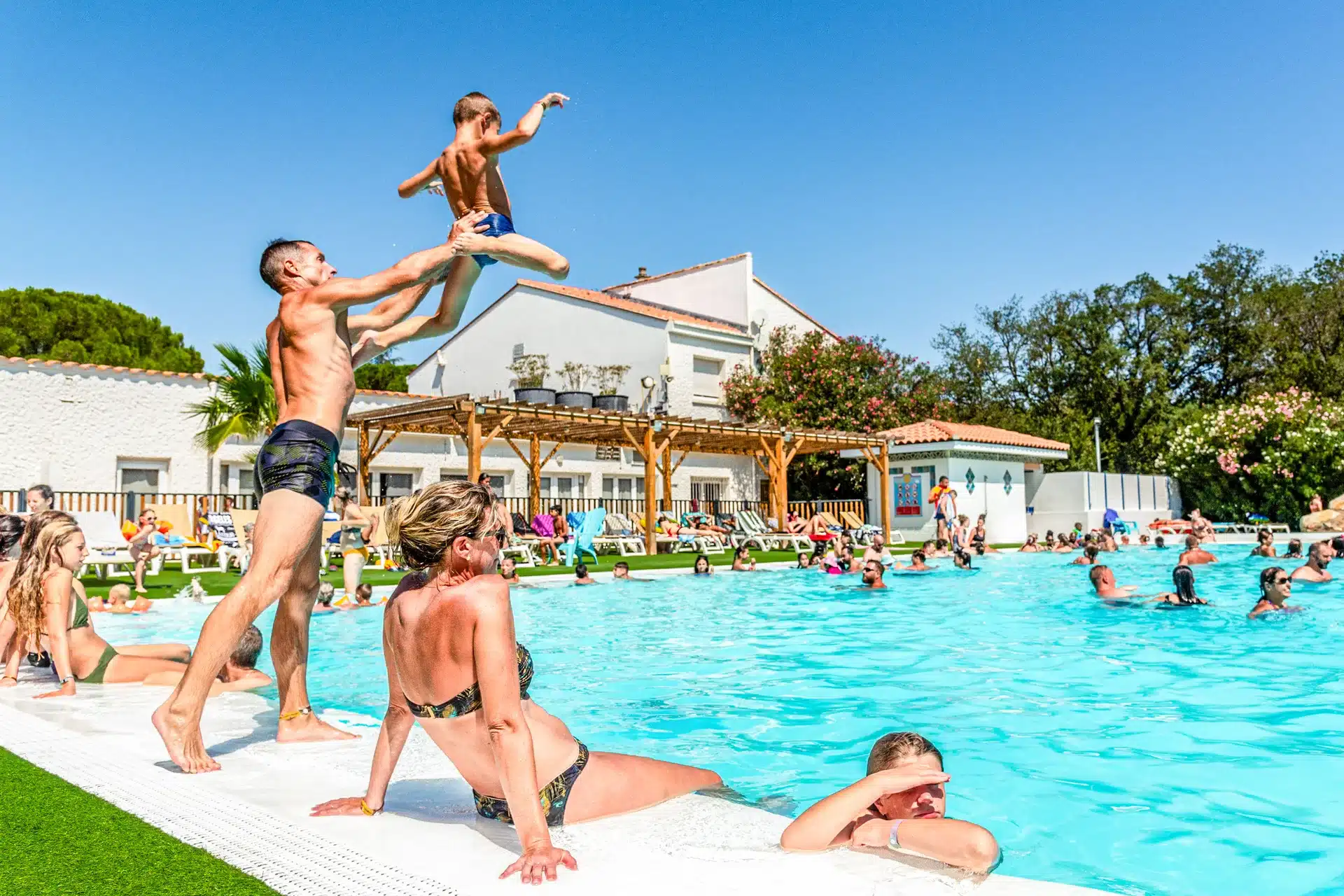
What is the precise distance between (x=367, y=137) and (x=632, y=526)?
16.4 metres

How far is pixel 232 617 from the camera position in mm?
3207

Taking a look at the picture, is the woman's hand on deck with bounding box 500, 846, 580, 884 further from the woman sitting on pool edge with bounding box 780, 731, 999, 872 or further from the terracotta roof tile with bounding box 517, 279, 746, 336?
the terracotta roof tile with bounding box 517, 279, 746, 336

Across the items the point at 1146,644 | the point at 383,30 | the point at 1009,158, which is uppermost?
the point at 1009,158

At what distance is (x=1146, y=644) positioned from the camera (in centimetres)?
870

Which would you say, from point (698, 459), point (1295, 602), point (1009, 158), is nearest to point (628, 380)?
point (698, 459)

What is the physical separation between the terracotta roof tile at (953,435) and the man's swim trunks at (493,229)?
24.2 metres

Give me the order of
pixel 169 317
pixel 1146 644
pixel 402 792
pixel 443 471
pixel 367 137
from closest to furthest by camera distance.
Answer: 1. pixel 402 792
2. pixel 367 137
3. pixel 1146 644
4. pixel 443 471
5. pixel 169 317

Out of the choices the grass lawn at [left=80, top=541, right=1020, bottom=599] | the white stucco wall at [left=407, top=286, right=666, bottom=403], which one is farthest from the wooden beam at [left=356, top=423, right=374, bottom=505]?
the white stucco wall at [left=407, top=286, right=666, bottom=403]

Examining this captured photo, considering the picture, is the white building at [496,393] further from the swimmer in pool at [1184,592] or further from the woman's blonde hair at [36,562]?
the swimmer in pool at [1184,592]

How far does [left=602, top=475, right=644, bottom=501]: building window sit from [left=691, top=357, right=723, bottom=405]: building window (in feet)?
12.9

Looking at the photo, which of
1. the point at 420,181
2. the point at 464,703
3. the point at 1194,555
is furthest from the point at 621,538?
the point at 464,703

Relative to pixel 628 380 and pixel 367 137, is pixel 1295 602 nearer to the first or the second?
pixel 367 137

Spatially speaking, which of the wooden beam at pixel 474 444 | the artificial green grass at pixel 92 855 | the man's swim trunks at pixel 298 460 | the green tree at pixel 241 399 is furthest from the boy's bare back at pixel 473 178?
the green tree at pixel 241 399

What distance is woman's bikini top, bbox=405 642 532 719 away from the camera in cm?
232
